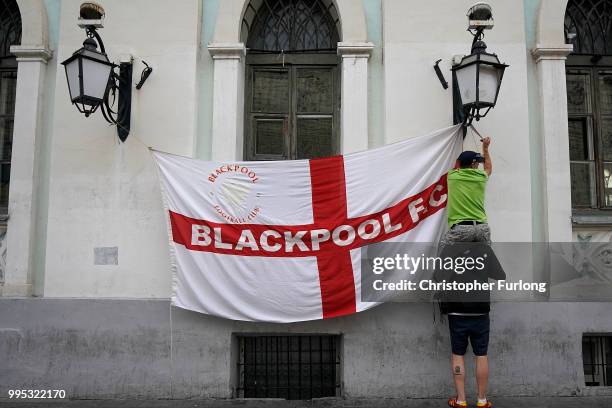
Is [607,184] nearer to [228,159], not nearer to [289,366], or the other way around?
[289,366]

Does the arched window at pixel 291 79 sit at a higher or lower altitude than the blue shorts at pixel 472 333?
higher

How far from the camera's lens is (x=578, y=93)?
22.4 ft

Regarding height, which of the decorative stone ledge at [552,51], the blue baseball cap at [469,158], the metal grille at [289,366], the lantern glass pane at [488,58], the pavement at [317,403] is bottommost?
the pavement at [317,403]

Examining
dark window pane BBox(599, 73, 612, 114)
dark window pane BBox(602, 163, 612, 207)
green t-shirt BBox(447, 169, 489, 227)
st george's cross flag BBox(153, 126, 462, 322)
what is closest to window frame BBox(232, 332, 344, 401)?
st george's cross flag BBox(153, 126, 462, 322)

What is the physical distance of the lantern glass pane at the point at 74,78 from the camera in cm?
570

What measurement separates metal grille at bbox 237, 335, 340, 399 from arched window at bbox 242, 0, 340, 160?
2222mm

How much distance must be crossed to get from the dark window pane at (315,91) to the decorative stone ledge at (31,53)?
302 centimetres

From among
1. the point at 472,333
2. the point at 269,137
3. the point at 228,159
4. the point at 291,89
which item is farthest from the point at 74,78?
the point at 472,333

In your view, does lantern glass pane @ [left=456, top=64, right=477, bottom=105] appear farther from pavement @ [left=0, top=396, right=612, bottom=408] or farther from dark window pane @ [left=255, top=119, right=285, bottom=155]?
pavement @ [left=0, top=396, right=612, bottom=408]

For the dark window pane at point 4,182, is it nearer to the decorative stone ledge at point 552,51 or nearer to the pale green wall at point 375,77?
the pale green wall at point 375,77

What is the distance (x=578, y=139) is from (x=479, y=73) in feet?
6.58

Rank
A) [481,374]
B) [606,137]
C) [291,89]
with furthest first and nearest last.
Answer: [291,89]
[606,137]
[481,374]

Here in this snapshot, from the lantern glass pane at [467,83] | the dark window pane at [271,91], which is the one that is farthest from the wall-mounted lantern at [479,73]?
the dark window pane at [271,91]

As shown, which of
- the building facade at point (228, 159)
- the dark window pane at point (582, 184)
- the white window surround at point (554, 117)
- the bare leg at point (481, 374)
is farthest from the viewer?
the dark window pane at point (582, 184)
